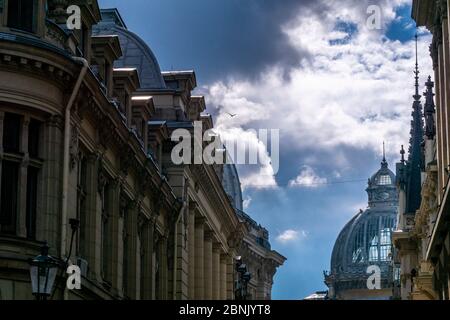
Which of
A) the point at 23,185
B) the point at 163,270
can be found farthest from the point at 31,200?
the point at 163,270

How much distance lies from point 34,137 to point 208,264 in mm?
36856

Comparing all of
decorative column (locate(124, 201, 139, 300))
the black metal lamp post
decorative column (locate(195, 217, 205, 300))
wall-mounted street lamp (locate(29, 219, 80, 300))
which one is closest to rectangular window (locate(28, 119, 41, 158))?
wall-mounted street lamp (locate(29, 219, 80, 300))

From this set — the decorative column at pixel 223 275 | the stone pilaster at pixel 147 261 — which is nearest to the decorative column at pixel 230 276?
the decorative column at pixel 223 275

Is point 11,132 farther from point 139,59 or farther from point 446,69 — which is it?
point 139,59

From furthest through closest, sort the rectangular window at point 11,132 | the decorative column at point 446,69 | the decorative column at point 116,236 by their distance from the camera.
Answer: the decorative column at point 446,69 < the decorative column at point 116,236 < the rectangular window at point 11,132

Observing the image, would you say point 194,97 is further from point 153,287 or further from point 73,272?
point 73,272

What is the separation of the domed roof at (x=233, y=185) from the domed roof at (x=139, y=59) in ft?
149

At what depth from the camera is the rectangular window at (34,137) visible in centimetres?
3481

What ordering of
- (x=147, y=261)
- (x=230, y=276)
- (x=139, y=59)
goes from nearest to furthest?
(x=147, y=261) → (x=139, y=59) → (x=230, y=276)

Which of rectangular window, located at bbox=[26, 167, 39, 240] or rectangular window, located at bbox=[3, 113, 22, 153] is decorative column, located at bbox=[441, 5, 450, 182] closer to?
rectangular window, located at bbox=[26, 167, 39, 240]

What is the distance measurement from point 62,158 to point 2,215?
2912 mm

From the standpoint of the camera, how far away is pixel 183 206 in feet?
191

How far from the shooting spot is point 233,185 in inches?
4373

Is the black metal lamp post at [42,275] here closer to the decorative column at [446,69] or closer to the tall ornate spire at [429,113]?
the decorative column at [446,69]
